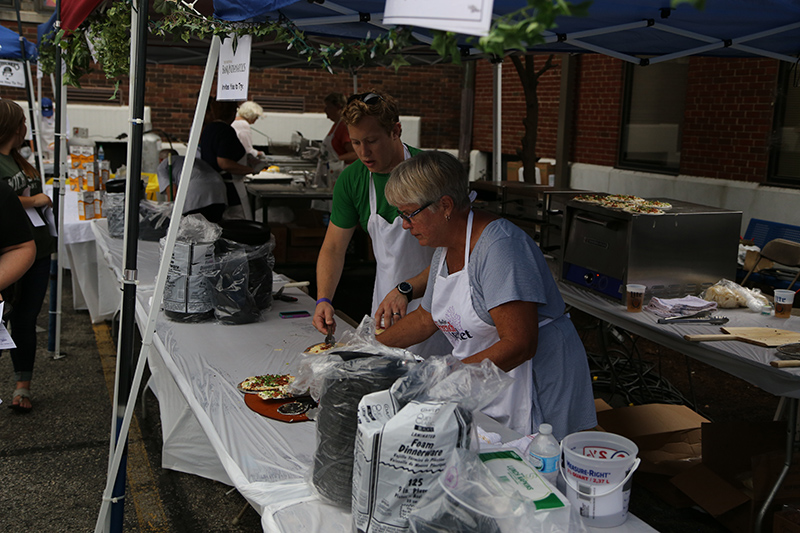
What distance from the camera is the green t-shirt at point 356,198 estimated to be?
9.69ft

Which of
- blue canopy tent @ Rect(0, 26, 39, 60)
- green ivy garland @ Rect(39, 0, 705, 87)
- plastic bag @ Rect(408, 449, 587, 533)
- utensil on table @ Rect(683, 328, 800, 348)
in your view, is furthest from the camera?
blue canopy tent @ Rect(0, 26, 39, 60)

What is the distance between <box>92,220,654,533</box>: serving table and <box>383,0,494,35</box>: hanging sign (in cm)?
98

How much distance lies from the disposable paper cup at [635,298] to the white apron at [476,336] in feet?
4.71

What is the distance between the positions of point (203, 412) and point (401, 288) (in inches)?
32.5

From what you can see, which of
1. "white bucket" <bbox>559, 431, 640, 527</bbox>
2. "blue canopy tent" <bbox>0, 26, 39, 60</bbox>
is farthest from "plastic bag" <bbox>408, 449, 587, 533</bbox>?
"blue canopy tent" <bbox>0, 26, 39, 60</bbox>

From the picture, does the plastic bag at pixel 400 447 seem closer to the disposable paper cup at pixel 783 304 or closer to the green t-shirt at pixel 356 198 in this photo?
the green t-shirt at pixel 356 198

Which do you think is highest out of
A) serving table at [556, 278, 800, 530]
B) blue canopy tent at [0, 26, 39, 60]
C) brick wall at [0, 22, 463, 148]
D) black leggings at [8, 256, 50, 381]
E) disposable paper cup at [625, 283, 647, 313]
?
brick wall at [0, 22, 463, 148]

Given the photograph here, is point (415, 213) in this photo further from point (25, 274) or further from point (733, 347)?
point (25, 274)

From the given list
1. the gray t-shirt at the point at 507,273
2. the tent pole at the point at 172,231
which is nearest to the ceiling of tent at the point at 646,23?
the tent pole at the point at 172,231

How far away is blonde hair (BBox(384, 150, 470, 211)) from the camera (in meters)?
2.03

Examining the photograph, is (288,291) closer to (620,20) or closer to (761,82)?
(620,20)

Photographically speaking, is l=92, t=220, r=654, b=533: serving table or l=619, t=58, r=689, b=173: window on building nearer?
l=92, t=220, r=654, b=533: serving table

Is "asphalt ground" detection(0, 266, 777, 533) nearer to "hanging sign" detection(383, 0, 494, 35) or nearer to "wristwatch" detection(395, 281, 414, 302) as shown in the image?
"wristwatch" detection(395, 281, 414, 302)

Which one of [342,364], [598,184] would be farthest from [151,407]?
[598,184]
